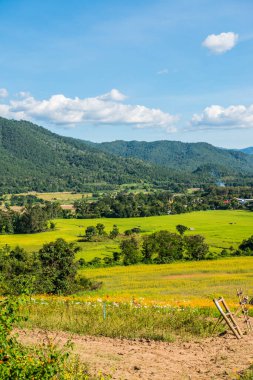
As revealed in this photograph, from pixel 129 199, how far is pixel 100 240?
75.4 metres

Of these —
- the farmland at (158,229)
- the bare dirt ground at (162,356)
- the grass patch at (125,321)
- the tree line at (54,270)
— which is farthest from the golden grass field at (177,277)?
the bare dirt ground at (162,356)

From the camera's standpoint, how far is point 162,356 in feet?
40.2

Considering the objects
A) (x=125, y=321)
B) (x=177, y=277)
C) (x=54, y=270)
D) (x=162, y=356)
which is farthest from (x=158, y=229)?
(x=162, y=356)

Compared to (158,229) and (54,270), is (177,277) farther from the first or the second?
(158,229)

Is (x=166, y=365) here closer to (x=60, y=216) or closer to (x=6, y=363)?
(x=6, y=363)

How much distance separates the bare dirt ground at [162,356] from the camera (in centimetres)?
1091

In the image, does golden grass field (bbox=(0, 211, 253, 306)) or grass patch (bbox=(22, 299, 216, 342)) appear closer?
grass patch (bbox=(22, 299, 216, 342))

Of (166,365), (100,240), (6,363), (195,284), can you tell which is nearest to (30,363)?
(6,363)

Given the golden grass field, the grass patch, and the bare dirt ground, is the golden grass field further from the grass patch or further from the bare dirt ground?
the bare dirt ground

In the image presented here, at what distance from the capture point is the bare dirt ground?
1091 cm

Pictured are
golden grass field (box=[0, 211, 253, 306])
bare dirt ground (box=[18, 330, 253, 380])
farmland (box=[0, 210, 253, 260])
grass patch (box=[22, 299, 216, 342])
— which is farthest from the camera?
farmland (box=[0, 210, 253, 260])

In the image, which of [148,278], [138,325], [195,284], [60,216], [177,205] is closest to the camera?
[138,325]

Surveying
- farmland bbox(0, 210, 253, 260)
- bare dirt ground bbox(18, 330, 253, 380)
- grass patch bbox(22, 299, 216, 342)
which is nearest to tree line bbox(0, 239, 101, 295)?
grass patch bbox(22, 299, 216, 342)

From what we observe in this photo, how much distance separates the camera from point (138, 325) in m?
14.9
